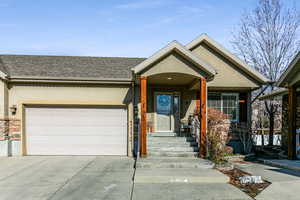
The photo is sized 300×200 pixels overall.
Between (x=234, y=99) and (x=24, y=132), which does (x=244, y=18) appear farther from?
(x=24, y=132)

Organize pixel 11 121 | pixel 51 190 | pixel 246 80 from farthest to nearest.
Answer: pixel 246 80 → pixel 11 121 → pixel 51 190

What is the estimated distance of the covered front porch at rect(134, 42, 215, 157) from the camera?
8.75 metres

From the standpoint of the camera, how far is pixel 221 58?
1167 centimetres

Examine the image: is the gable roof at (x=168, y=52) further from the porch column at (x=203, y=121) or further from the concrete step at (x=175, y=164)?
the concrete step at (x=175, y=164)

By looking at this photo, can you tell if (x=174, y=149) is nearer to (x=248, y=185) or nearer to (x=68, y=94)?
(x=248, y=185)

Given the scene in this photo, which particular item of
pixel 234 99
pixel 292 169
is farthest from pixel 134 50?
pixel 292 169

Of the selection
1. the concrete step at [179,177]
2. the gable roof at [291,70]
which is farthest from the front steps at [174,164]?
the gable roof at [291,70]

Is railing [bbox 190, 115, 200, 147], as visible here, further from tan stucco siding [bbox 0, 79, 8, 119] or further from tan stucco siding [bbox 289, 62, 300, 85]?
tan stucco siding [bbox 0, 79, 8, 119]

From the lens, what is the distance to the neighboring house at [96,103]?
34.6 feet

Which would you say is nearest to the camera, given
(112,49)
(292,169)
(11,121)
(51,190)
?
(51,190)

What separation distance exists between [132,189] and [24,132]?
290 inches

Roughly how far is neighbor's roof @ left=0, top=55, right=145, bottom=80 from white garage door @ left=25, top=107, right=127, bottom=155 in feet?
5.52

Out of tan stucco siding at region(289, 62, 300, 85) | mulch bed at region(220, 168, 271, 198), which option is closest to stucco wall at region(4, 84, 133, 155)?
mulch bed at region(220, 168, 271, 198)

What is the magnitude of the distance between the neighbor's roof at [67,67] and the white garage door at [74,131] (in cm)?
168
